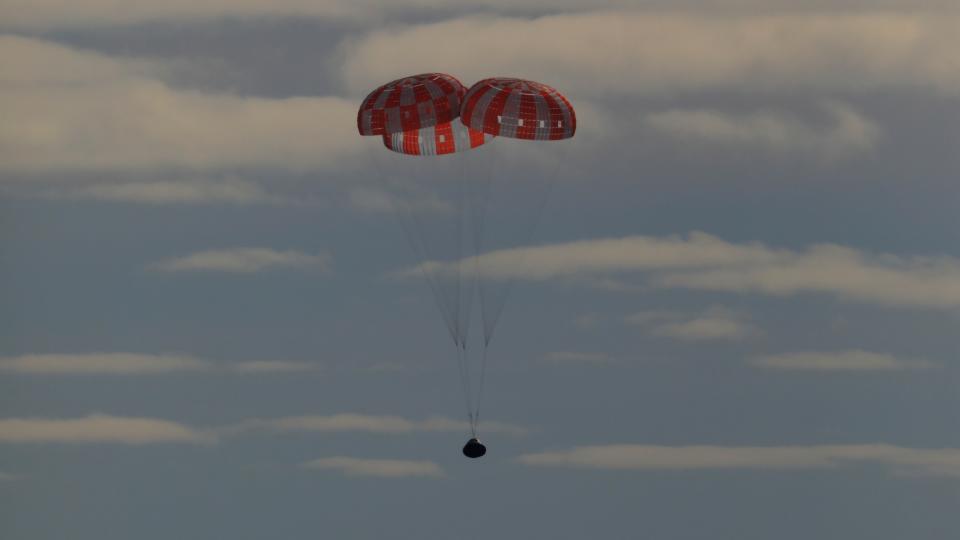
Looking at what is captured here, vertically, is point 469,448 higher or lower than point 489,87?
lower

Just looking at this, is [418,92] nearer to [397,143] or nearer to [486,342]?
[397,143]

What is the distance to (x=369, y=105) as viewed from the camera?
72.2m

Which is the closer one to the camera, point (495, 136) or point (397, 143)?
point (495, 136)

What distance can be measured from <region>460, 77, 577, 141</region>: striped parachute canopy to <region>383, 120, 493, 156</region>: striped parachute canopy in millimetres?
3730

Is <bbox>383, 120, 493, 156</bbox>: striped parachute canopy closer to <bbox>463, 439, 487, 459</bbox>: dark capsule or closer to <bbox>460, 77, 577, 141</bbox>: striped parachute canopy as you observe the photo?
<bbox>460, 77, 577, 141</bbox>: striped parachute canopy

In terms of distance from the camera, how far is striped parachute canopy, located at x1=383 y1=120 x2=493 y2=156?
75188 mm

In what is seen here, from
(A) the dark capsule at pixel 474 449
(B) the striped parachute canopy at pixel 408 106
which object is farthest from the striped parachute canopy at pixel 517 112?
(A) the dark capsule at pixel 474 449

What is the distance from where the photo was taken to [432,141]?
2963 inches

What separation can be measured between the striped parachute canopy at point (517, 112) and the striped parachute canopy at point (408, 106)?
983mm

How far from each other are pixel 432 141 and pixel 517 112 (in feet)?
18.9

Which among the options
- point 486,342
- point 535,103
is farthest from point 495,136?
point 486,342

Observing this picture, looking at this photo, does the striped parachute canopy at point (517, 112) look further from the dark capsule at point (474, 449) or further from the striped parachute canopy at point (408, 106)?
the dark capsule at point (474, 449)

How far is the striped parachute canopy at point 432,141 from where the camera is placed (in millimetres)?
75188

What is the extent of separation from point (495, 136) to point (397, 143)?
593cm
